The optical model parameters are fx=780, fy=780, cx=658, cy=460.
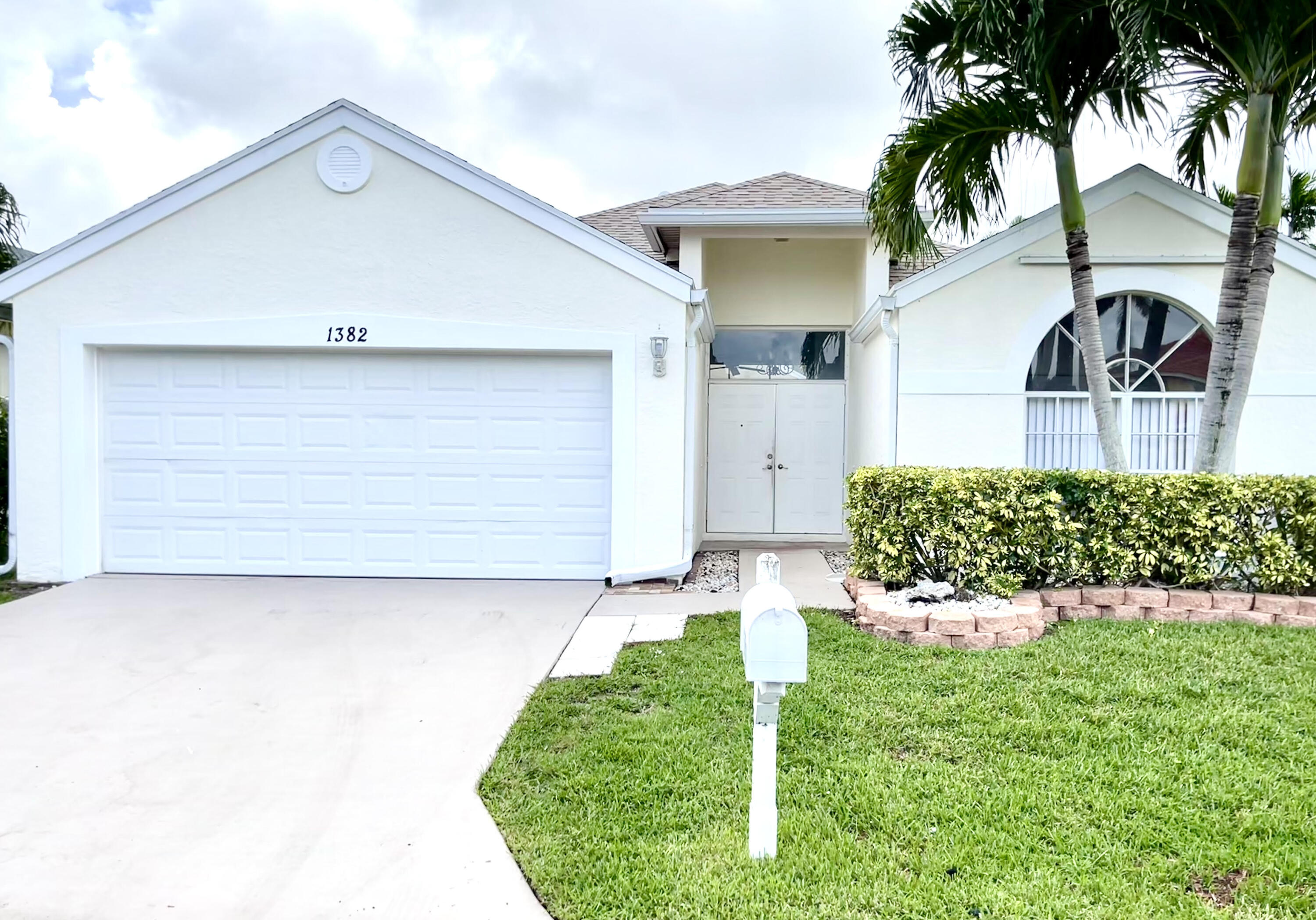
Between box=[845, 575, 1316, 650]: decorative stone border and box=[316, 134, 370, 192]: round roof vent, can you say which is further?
box=[316, 134, 370, 192]: round roof vent

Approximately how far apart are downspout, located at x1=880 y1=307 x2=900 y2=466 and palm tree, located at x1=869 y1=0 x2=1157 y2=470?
2.72 ft

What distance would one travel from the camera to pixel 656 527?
827 cm

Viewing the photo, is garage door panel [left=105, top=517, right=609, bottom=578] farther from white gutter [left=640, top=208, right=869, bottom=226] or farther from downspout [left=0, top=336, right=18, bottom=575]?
white gutter [left=640, top=208, right=869, bottom=226]

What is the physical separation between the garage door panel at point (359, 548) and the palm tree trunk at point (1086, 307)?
17.0 ft

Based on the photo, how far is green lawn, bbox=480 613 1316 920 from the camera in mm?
2891

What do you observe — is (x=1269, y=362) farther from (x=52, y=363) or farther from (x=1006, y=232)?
(x=52, y=363)

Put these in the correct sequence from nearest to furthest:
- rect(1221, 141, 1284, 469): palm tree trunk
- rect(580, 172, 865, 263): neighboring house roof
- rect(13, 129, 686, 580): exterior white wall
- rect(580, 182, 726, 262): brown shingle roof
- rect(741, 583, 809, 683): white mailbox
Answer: rect(741, 583, 809, 683): white mailbox
rect(1221, 141, 1284, 469): palm tree trunk
rect(13, 129, 686, 580): exterior white wall
rect(580, 172, 865, 263): neighboring house roof
rect(580, 182, 726, 262): brown shingle roof

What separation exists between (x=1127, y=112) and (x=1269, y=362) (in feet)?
10.2

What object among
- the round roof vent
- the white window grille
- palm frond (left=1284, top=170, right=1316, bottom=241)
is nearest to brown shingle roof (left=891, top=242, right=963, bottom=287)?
the white window grille

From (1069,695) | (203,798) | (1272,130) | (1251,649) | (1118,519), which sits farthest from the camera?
(1272,130)

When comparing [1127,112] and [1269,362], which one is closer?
[1127,112]

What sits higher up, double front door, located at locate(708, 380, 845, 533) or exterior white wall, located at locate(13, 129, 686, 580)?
exterior white wall, located at locate(13, 129, 686, 580)

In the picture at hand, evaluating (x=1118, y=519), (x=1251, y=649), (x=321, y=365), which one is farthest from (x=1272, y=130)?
(x=321, y=365)

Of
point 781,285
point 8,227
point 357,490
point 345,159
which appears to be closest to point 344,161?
point 345,159
